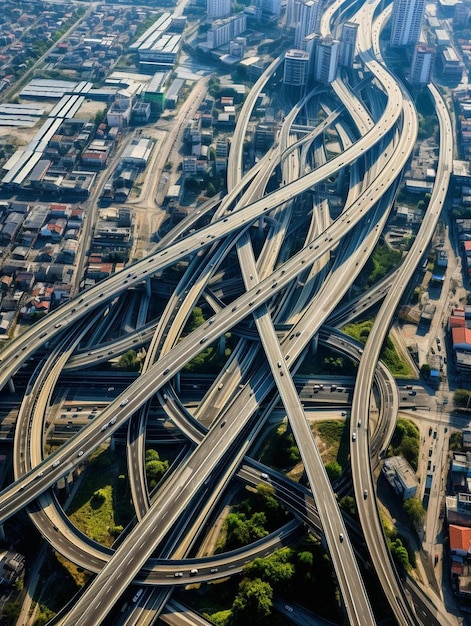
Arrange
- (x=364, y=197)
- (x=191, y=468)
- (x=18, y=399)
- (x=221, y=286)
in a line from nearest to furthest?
(x=191, y=468) < (x=18, y=399) < (x=221, y=286) < (x=364, y=197)

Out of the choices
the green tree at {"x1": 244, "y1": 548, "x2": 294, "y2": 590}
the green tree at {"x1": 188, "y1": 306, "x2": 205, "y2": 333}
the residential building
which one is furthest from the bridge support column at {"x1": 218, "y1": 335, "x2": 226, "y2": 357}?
the green tree at {"x1": 244, "y1": 548, "x2": 294, "y2": 590}

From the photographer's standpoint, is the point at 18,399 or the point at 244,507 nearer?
the point at 244,507

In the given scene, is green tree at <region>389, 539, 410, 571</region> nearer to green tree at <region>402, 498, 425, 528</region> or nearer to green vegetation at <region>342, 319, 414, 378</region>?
green tree at <region>402, 498, 425, 528</region>

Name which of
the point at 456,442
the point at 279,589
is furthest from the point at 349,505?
the point at 456,442

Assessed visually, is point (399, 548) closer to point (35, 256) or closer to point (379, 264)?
point (379, 264)

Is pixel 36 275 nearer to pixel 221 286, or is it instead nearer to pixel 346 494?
pixel 221 286

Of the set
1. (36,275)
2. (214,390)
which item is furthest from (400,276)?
(36,275)
